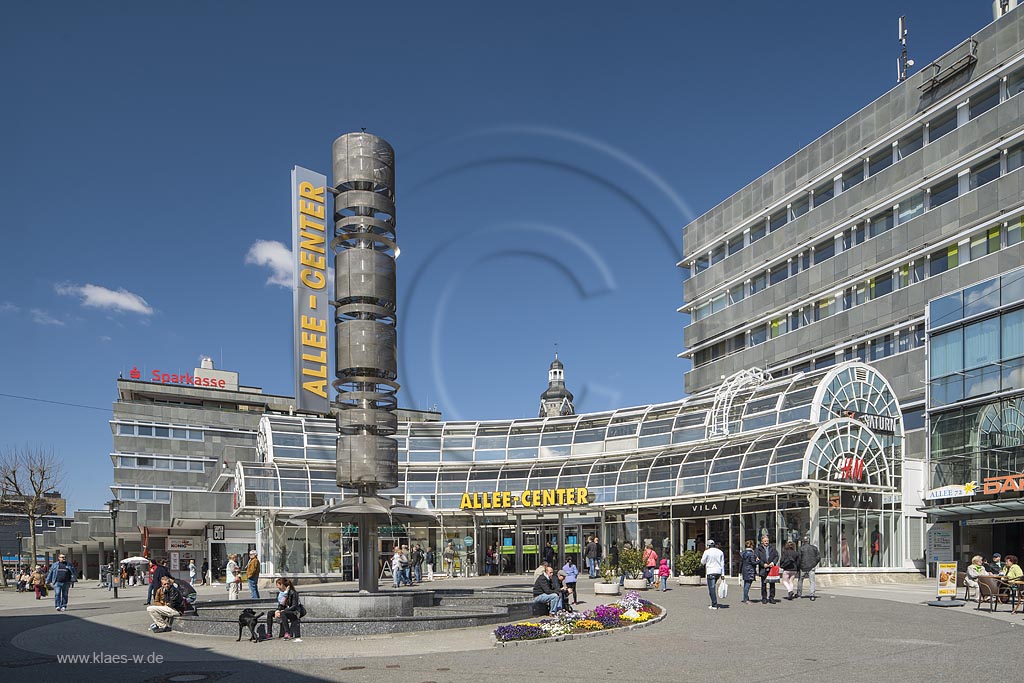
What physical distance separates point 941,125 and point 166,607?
52.9 metres

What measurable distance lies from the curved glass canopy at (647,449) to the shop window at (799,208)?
69.2ft

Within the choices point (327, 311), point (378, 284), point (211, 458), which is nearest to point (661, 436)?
point (327, 311)

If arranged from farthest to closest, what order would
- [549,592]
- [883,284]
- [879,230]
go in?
[879,230]
[883,284]
[549,592]

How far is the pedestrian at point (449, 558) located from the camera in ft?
194

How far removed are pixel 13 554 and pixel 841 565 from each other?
18626 cm

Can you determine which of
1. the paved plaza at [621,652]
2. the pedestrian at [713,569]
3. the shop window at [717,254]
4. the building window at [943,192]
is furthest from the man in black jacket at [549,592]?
the shop window at [717,254]

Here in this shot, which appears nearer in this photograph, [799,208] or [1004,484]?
[1004,484]

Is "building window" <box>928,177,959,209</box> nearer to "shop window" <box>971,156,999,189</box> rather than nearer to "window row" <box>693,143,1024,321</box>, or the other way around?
"window row" <box>693,143,1024,321</box>

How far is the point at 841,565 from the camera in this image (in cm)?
4400

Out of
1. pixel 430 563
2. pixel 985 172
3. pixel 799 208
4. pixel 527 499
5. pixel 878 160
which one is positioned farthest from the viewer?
pixel 799 208

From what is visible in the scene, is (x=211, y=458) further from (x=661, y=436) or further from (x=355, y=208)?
(x=355, y=208)

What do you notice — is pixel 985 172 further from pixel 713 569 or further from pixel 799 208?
pixel 713 569

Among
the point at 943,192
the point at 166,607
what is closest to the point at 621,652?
the point at 166,607

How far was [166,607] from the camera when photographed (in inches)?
1014
